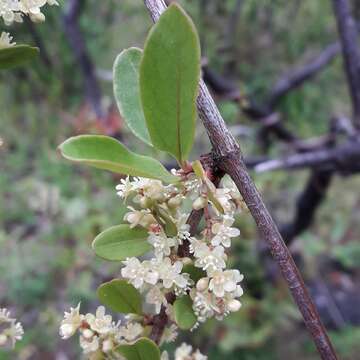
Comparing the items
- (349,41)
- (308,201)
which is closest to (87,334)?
(349,41)

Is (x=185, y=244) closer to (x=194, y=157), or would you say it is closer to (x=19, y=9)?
(x=19, y=9)

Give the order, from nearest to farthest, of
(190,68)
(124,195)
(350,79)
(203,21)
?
(190,68) < (124,195) < (350,79) < (203,21)

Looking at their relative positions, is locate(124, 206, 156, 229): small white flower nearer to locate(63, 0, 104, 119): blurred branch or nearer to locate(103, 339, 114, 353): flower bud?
locate(103, 339, 114, 353): flower bud

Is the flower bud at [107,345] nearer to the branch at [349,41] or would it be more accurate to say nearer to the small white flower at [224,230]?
the small white flower at [224,230]

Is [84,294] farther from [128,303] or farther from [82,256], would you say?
[128,303]

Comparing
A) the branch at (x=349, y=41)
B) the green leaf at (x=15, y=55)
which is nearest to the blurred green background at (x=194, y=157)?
the branch at (x=349, y=41)

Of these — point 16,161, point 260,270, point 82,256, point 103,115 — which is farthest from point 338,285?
point 16,161

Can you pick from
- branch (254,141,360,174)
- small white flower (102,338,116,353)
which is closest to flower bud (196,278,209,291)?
small white flower (102,338,116,353)
